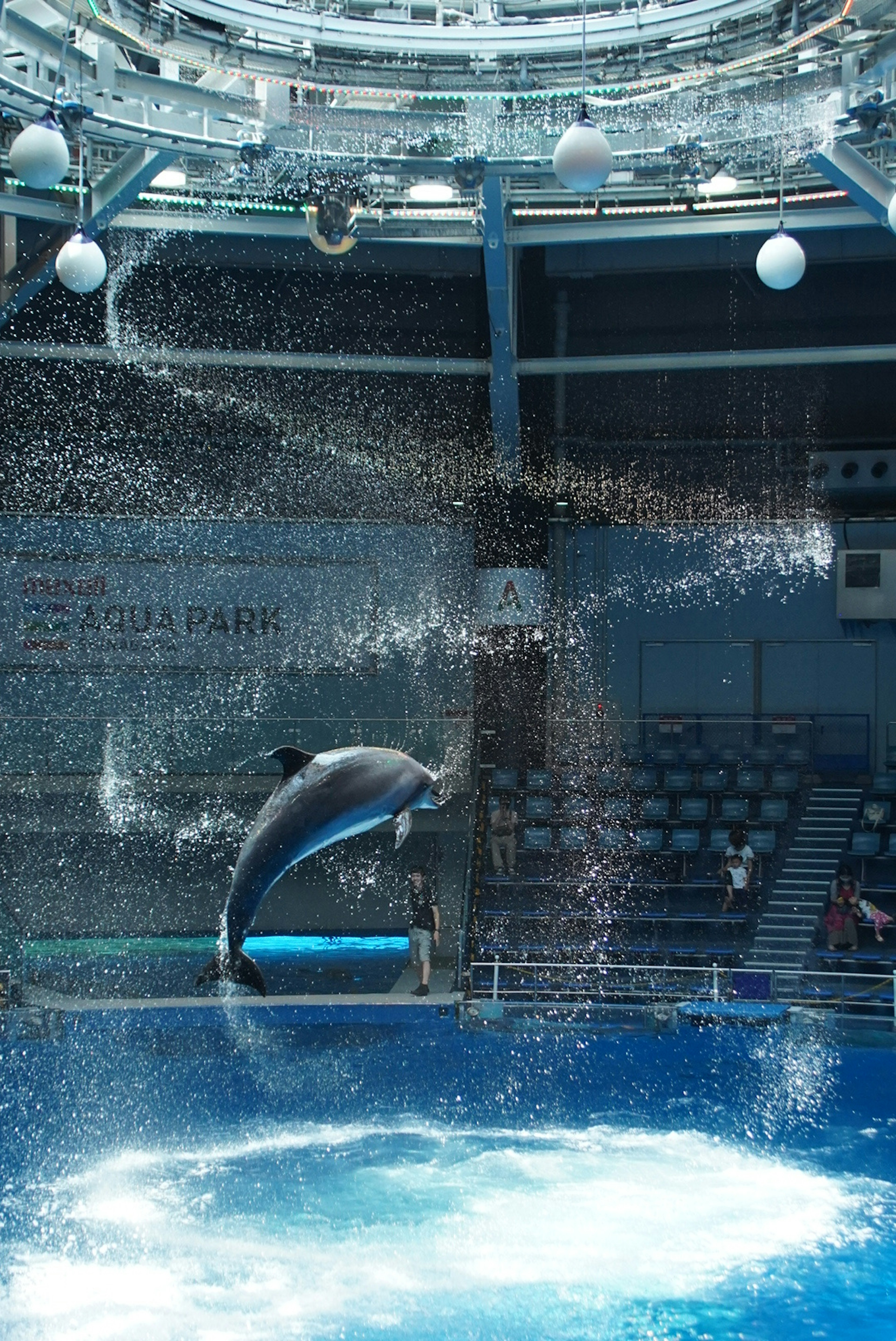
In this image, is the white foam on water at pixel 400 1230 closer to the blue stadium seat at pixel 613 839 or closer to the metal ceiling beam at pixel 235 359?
the blue stadium seat at pixel 613 839

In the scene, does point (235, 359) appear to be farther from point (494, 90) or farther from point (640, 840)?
point (640, 840)

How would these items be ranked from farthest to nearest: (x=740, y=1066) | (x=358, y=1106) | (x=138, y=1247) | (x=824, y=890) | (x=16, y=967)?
(x=824, y=890) < (x=16, y=967) < (x=740, y=1066) < (x=358, y=1106) < (x=138, y=1247)

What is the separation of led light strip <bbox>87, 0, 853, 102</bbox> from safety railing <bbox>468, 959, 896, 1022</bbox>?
5.60 m

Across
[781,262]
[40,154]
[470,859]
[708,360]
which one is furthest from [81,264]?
[470,859]

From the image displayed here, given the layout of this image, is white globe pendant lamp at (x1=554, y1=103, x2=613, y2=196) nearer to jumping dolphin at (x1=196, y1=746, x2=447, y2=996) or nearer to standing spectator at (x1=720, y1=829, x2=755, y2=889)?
jumping dolphin at (x1=196, y1=746, x2=447, y2=996)

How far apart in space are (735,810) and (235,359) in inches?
247

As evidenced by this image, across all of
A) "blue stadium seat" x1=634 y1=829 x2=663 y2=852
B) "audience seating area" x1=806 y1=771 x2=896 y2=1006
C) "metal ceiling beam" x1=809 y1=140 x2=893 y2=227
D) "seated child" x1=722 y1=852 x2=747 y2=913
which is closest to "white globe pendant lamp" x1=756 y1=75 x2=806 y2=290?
"metal ceiling beam" x1=809 y1=140 x2=893 y2=227

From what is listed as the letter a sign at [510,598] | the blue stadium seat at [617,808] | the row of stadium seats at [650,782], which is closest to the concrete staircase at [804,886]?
the row of stadium seats at [650,782]

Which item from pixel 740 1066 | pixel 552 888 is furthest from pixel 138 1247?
pixel 552 888

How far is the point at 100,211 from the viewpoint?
29.2ft

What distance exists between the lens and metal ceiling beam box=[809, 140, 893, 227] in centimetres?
771

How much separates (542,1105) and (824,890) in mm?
4857

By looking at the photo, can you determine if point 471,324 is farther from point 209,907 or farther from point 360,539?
point 209,907

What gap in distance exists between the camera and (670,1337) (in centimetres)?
504
